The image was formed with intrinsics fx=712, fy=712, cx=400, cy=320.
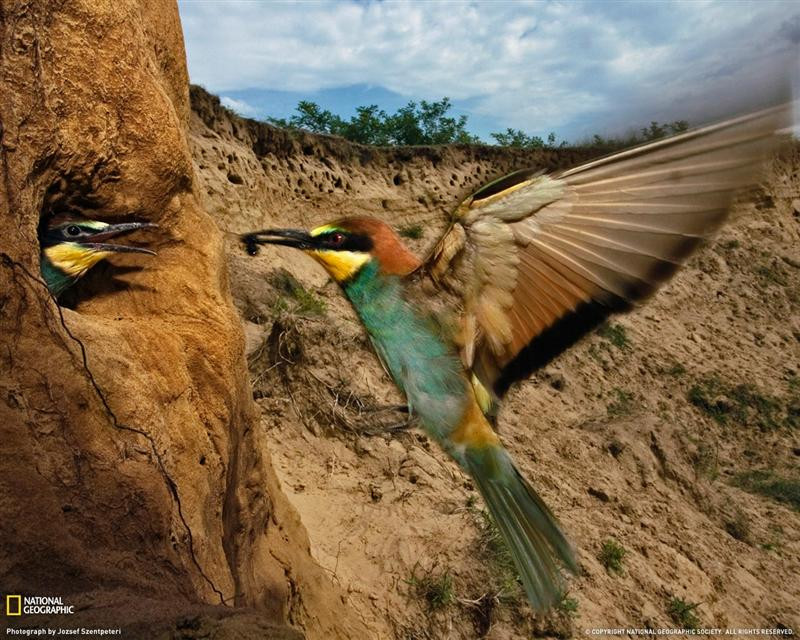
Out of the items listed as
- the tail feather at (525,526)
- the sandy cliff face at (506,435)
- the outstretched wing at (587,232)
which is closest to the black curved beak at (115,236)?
the outstretched wing at (587,232)

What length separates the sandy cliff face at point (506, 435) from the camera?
4.82 m

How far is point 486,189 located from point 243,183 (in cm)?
754

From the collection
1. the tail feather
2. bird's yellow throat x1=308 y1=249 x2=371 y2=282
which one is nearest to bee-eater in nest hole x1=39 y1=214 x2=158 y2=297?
bird's yellow throat x1=308 y1=249 x2=371 y2=282

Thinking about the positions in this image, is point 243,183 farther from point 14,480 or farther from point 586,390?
point 14,480

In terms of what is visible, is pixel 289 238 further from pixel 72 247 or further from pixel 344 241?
pixel 72 247

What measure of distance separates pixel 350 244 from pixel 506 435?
19.9 feet

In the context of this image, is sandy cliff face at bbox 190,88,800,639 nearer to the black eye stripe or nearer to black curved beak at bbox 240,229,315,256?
the black eye stripe

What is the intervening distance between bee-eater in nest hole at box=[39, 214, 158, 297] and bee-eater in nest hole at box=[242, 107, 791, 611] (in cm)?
47

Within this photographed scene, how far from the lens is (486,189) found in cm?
211

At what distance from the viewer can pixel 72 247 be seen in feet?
7.36

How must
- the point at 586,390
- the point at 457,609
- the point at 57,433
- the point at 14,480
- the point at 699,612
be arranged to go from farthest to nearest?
the point at 586,390 < the point at 699,612 < the point at 457,609 < the point at 57,433 < the point at 14,480

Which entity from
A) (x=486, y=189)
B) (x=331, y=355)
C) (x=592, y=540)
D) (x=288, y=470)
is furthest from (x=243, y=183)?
(x=486, y=189)

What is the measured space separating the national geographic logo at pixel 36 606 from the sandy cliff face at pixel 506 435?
147 cm

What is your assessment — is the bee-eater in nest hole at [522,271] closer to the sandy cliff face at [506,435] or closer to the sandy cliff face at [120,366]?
the sandy cliff face at [506,435]
